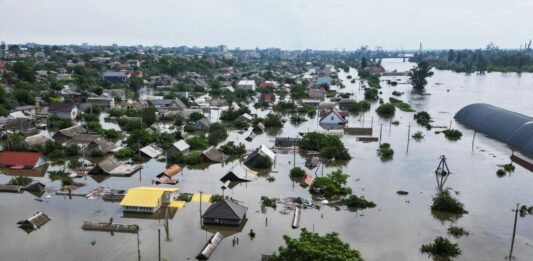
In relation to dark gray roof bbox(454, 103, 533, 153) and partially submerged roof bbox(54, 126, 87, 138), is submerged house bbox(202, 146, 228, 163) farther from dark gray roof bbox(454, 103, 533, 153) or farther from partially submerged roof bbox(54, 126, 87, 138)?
dark gray roof bbox(454, 103, 533, 153)

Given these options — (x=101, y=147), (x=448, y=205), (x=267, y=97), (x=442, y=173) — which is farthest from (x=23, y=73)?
(x=448, y=205)

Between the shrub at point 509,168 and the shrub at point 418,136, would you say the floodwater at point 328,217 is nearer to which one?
the shrub at point 509,168

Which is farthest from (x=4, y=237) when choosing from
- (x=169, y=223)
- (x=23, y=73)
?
(x=23, y=73)

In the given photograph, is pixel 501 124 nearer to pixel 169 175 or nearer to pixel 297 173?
pixel 297 173

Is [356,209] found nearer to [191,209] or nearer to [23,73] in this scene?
[191,209]

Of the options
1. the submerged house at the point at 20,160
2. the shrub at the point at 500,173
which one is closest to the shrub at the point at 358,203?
the shrub at the point at 500,173

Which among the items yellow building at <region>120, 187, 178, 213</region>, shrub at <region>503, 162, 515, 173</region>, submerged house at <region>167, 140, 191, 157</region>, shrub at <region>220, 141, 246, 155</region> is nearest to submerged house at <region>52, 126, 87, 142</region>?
submerged house at <region>167, 140, 191, 157</region>
